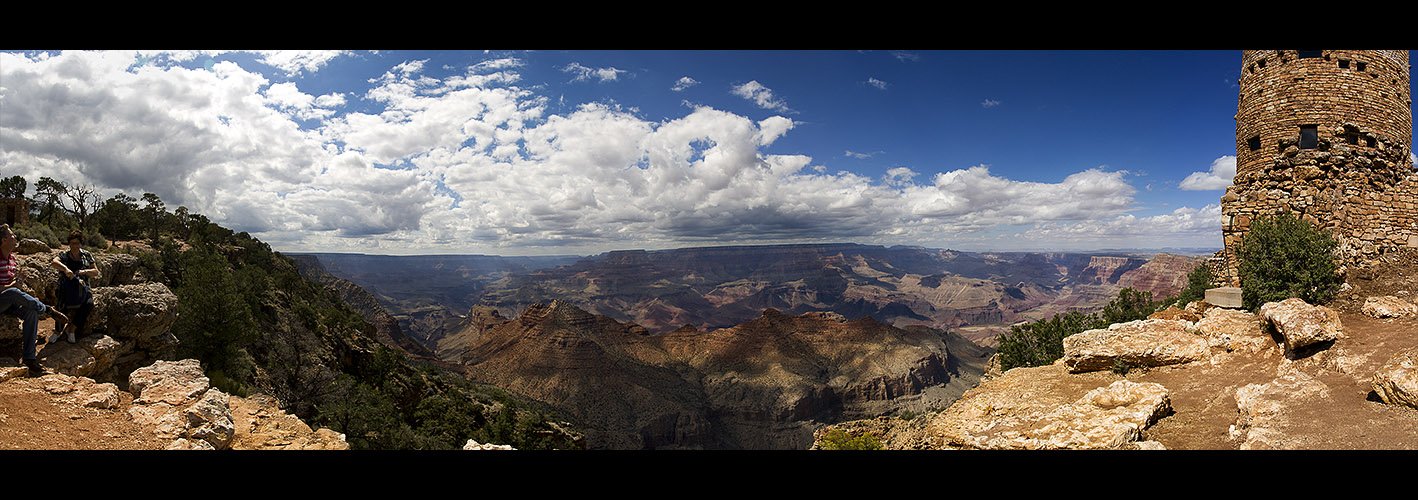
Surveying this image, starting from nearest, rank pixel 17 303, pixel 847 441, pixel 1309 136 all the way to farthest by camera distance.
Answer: pixel 17 303
pixel 847 441
pixel 1309 136

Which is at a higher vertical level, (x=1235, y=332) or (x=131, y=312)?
(x=131, y=312)

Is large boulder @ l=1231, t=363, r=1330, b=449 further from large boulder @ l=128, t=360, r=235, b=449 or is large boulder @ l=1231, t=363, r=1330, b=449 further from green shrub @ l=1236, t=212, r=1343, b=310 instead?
large boulder @ l=128, t=360, r=235, b=449

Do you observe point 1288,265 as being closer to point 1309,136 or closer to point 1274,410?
point 1309,136

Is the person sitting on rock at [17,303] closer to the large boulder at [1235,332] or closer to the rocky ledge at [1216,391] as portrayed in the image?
the rocky ledge at [1216,391]

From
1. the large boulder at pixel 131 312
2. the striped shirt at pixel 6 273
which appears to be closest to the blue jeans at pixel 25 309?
the striped shirt at pixel 6 273

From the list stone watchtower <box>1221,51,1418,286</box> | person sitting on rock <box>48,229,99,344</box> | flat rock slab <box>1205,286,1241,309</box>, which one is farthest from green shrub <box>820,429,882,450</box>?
stone watchtower <box>1221,51,1418,286</box>

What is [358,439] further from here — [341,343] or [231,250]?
[231,250]

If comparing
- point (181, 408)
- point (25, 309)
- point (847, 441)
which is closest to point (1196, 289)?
point (847, 441)
